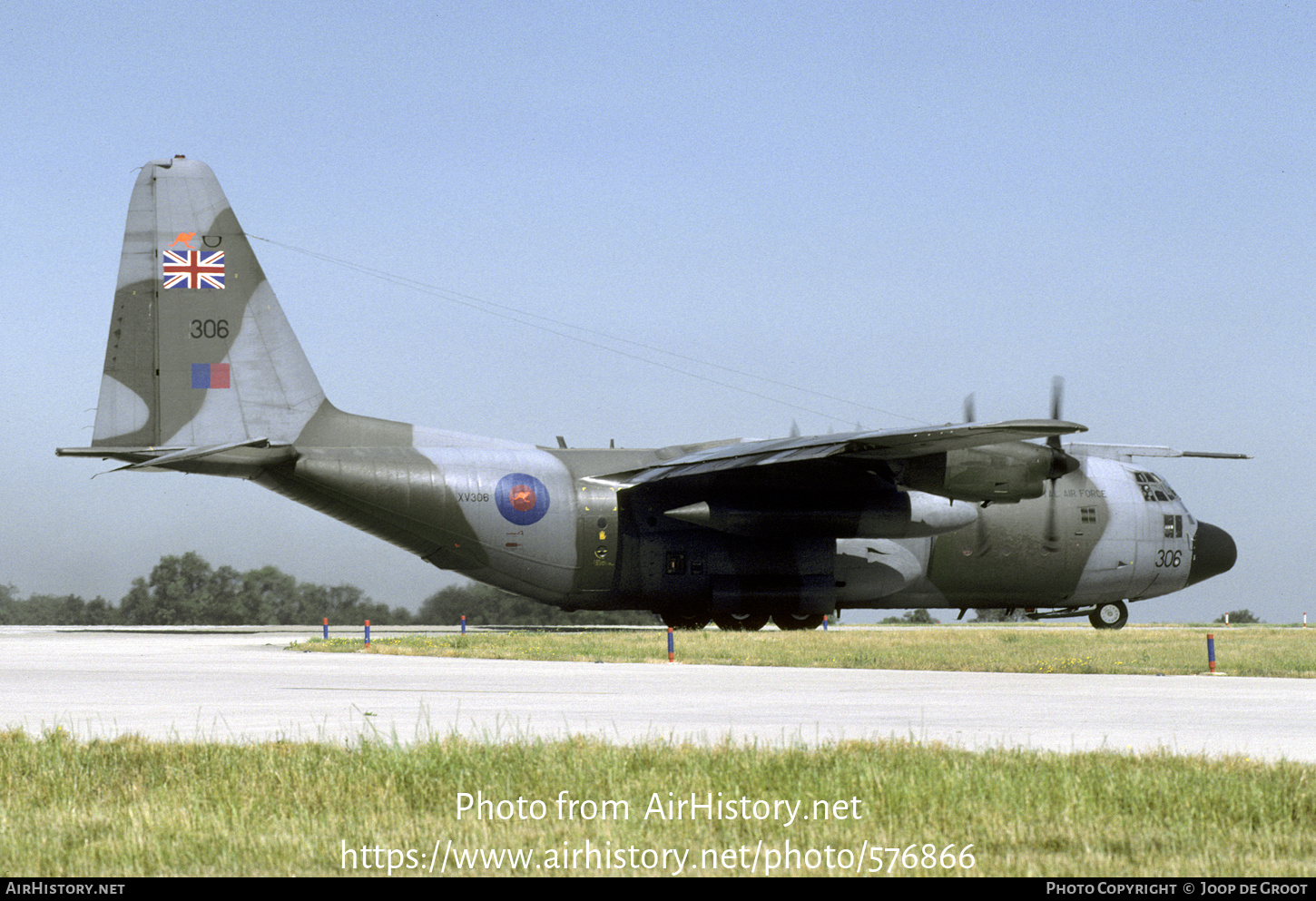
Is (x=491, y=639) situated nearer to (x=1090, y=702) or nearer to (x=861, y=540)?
(x=861, y=540)

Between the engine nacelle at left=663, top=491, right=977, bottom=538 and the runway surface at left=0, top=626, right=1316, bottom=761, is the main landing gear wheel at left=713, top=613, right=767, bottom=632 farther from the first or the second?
the runway surface at left=0, top=626, right=1316, bottom=761

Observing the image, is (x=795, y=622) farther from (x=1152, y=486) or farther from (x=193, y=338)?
(x=193, y=338)

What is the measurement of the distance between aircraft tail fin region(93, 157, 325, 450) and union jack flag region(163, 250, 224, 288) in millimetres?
23

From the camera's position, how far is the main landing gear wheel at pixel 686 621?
34531 millimetres

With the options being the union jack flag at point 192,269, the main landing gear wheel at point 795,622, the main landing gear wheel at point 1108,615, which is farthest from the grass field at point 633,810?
the main landing gear wheel at point 1108,615

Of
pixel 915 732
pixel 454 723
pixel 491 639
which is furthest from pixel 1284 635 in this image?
pixel 454 723

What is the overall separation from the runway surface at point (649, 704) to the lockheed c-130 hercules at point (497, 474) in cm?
770

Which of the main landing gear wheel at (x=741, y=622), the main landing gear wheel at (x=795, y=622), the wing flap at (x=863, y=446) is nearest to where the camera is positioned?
the wing flap at (x=863, y=446)

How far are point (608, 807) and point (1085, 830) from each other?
3047 millimetres

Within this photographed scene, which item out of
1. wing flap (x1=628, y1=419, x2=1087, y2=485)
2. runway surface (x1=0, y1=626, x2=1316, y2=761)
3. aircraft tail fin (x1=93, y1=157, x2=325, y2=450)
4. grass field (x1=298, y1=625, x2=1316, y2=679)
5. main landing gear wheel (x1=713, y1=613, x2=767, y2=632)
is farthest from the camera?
main landing gear wheel (x1=713, y1=613, x2=767, y2=632)

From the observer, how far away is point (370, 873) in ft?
23.2

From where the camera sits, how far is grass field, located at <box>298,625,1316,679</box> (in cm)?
2333

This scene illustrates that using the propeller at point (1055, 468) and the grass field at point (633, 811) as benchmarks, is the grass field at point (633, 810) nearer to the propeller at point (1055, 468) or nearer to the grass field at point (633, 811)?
the grass field at point (633, 811)

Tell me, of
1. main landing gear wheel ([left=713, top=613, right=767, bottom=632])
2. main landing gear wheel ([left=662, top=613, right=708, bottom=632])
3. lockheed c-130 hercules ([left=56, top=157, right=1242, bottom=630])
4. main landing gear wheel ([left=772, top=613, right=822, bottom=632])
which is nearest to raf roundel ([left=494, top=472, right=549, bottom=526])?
lockheed c-130 hercules ([left=56, top=157, right=1242, bottom=630])
